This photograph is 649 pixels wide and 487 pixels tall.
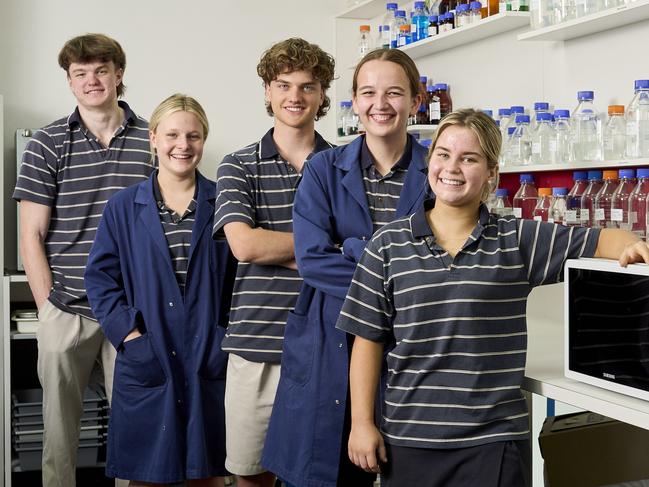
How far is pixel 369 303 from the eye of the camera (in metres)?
1.70

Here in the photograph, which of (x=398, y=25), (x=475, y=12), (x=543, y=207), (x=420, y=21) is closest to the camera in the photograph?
(x=543, y=207)

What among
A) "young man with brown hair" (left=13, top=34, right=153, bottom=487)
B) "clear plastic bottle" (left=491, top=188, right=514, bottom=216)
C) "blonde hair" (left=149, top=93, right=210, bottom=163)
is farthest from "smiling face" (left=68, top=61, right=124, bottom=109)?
"clear plastic bottle" (left=491, top=188, right=514, bottom=216)

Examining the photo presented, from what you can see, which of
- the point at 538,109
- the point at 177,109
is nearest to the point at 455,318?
the point at 177,109

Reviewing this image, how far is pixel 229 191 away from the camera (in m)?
2.17

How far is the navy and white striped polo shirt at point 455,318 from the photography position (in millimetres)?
1614

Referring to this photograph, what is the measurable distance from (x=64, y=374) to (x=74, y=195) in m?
0.58

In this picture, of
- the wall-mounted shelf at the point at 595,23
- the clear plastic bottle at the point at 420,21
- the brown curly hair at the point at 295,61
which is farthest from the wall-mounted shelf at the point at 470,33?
the brown curly hair at the point at 295,61

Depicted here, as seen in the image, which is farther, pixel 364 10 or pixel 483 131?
pixel 364 10

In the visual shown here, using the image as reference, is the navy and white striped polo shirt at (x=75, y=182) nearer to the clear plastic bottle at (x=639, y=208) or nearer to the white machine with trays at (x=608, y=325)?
the clear plastic bottle at (x=639, y=208)

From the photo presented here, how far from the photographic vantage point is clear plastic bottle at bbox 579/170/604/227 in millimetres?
2754

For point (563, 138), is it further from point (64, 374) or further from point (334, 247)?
point (64, 374)

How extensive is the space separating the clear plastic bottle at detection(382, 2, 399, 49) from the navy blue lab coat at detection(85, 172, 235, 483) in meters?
1.78

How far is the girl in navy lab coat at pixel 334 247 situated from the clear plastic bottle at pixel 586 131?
101 cm

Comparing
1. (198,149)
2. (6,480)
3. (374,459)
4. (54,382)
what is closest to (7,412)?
(6,480)
